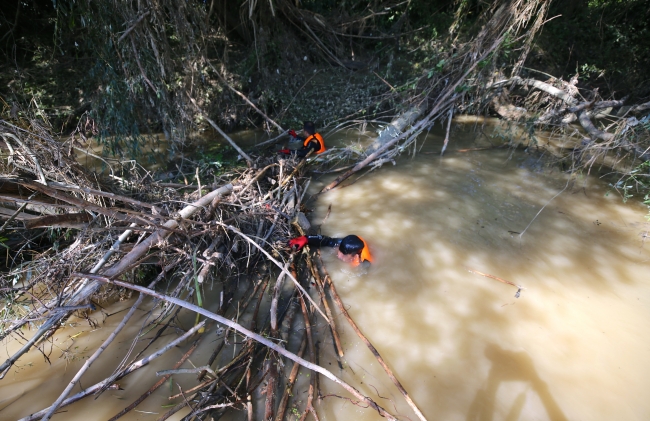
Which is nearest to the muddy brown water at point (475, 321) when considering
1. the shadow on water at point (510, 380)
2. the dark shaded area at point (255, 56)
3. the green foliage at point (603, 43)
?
the shadow on water at point (510, 380)

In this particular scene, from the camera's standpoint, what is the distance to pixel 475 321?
9.86 feet

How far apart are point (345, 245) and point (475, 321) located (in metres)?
1.51

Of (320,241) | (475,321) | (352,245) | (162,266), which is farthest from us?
(320,241)

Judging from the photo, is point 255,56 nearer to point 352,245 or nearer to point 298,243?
point 298,243

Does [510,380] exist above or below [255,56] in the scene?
below

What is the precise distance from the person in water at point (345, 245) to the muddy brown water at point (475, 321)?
135 millimetres

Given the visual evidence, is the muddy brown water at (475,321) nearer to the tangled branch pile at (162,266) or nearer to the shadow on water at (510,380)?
the shadow on water at (510,380)

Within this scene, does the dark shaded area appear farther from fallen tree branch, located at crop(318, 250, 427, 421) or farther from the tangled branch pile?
fallen tree branch, located at crop(318, 250, 427, 421)

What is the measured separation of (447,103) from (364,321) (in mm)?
4638

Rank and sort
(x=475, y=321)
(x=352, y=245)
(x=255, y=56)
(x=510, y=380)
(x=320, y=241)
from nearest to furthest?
(x=510, y=380) → (x=475, y=321) → (x=352, y=245) → (x=320, y=241) → (x=255, y=56)

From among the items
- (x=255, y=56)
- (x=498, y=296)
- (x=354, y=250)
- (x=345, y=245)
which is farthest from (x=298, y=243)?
(x=255, y=56)

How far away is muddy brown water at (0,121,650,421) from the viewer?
2.46 meters

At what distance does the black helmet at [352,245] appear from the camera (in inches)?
137

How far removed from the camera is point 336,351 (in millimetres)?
2789
